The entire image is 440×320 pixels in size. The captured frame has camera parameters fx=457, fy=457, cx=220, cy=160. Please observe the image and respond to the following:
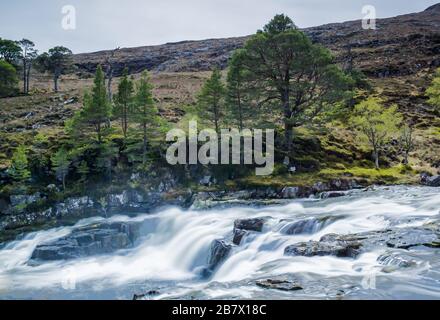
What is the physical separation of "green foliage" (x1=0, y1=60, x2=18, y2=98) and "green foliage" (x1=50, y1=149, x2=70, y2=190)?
166 feet

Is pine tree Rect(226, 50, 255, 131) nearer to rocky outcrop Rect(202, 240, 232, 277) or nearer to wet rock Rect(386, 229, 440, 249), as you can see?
rocky outcrop Rect(202, 240, 232, 277)

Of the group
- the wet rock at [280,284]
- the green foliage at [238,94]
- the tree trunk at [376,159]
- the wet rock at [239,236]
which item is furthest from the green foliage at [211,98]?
the wet rock at [280,284]

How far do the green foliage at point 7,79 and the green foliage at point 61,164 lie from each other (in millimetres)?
50711

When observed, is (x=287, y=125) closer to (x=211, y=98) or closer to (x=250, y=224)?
(x=211, y=98)

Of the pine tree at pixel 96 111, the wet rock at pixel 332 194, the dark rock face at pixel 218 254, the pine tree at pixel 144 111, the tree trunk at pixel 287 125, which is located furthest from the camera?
the tree trunk at pixel 287 125

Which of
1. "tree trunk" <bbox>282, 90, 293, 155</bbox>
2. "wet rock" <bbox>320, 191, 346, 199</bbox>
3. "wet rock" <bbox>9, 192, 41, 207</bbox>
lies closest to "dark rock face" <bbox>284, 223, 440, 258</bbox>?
"wet rock" <bbox>320, 191, 346, 199</bbox>

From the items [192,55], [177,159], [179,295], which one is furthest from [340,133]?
[192,55]

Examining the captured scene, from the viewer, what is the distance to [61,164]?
4294 cm

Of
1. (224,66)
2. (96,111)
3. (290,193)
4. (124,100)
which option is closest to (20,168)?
(96,111)

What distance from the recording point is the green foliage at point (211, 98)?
164 ft

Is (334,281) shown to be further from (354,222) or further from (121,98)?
(121,98)

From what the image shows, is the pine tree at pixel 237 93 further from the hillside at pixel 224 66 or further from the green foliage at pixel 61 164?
the green foliage at pixel 61 164

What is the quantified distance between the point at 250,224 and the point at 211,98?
24.1 m

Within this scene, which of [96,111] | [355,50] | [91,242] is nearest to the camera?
[91,242]
